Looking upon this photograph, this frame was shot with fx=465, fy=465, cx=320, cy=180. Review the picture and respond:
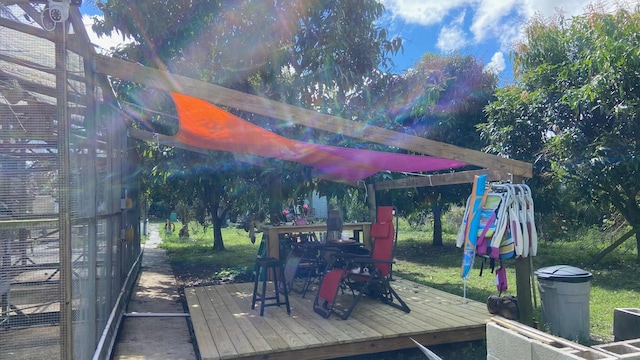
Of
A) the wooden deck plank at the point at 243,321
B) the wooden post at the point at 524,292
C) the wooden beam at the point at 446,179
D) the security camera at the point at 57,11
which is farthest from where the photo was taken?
the wooden beam at the point at 446,179

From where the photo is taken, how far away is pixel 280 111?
3.64m

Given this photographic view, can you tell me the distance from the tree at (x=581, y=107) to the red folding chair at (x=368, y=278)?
4.41 meters

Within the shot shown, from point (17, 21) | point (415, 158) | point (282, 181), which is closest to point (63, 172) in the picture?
point (17, 21)

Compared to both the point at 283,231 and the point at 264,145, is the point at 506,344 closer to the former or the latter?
the point at 264,145

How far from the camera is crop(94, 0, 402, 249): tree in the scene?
660cm

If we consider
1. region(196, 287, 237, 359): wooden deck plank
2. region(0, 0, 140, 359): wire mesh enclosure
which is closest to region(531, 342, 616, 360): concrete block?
region(196, 287, 237, 359): wooden deck plank

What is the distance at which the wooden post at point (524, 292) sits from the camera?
4383 mm

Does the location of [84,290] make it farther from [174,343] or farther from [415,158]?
[415,158]

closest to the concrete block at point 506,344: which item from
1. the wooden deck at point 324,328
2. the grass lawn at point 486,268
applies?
the wooden deck at point 324,328

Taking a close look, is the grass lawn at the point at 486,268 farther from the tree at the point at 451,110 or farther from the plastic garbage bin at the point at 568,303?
the tree at the point at 451,110

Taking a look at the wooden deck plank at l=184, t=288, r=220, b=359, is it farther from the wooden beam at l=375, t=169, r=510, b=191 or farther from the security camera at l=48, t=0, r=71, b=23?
the wooden beam at l=375, t=169, r=510, b=191

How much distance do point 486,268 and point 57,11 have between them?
9522 mm

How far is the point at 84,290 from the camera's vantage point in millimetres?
3008

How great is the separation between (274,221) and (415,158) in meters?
4.05
